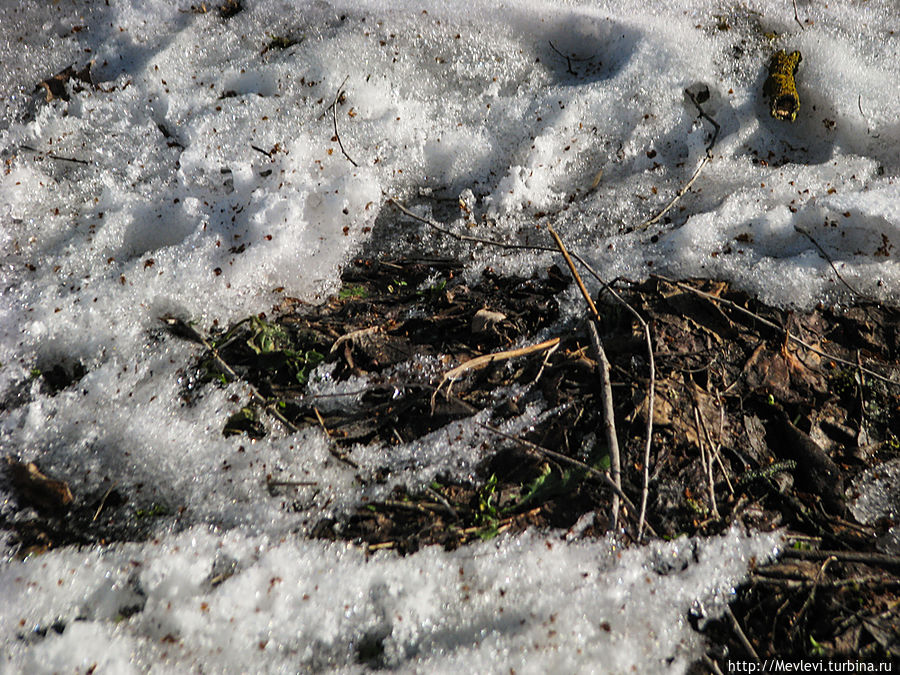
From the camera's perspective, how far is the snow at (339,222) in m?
1.54

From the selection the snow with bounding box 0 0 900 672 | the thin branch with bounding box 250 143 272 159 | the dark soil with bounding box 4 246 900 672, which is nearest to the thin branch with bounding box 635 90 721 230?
the snow with bounding box 0 0 900 672

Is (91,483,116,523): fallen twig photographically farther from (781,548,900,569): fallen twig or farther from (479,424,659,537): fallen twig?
(781,548,900,569): fallen twig

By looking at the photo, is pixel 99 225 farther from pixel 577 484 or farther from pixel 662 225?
pixel 662 225

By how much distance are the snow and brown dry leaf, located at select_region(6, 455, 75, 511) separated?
4cm

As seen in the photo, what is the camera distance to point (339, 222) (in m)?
2.34

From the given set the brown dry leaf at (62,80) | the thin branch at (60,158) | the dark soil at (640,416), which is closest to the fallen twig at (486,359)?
the dark soil at (640,416)

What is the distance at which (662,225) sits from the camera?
91.7 inches

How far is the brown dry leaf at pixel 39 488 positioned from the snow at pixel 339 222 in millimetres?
45

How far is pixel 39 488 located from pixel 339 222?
1.38 metres

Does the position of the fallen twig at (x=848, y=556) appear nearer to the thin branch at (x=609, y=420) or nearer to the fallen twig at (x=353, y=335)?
the thin branch at (x=609, y=420)

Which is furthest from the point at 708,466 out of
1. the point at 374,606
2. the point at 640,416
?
the point at 374,606

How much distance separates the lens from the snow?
1536mm

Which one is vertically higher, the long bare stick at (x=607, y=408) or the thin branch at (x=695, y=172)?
the thin branch at (x=695, y=172)

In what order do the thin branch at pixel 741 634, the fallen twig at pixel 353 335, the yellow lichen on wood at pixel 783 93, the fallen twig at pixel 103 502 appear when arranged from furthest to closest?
1. the yellow lichen on wood at pixel 783 93
2. the fallen twig at pixel 353 335
3. the fallen twig at pixel 103 502
4. the thin branch at pixel 741 634
